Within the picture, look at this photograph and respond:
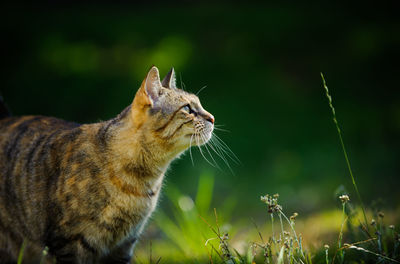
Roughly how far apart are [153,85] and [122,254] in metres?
1.12

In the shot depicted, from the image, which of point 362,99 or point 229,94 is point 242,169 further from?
point 362,99

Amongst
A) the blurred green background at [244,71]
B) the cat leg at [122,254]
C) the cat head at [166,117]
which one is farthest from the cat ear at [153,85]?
the blurred green background at [244,71]

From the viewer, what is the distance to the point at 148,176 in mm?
2891

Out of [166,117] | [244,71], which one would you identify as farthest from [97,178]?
[244,71]

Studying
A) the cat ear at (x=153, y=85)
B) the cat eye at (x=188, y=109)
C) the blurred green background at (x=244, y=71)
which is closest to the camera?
the cat ear at (x=153, y=85)

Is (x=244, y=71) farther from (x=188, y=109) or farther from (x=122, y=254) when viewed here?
(x=122, y=254)

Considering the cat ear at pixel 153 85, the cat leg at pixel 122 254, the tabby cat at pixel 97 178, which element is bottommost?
the cat leg at pixel 122 254

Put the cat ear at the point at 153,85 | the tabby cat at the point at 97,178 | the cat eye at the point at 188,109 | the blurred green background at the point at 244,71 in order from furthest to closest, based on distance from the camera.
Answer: the blurred green background at the point at 244,71, the cat eye at the point at 188,109, the cat ear at the point at 153,85, the tabby cat at the point at 97,178

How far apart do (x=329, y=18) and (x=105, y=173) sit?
617 centimetres

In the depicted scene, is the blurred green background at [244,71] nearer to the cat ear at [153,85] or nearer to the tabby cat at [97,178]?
the tabby cat at [97,178]

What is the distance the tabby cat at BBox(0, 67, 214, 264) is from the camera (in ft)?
8.88

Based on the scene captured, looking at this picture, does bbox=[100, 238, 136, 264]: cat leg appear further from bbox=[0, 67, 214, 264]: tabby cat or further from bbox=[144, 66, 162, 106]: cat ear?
bbox=[144, 66, 162, 106]: cat ear

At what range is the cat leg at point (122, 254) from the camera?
3.03 metres

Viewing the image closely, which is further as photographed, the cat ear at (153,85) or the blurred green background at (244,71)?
the blurred green background at (244,71)
